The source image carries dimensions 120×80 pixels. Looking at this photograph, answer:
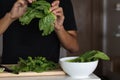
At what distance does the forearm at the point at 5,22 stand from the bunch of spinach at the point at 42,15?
14 centimetres

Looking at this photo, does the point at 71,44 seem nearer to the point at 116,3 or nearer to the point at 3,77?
the point at 3,77

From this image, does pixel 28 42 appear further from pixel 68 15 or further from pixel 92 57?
pixel 92 57

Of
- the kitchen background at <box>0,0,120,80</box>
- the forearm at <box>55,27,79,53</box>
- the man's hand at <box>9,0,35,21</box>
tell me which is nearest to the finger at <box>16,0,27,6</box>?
the man's hand at <box>9,0,35,21</box>

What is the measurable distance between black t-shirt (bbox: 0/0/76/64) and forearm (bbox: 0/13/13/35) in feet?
0.34

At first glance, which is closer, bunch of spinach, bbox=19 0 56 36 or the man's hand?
bunch of spinach, bbox=19 0 56 36

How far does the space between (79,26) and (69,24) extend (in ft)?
5.50

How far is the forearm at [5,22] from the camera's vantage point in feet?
4.75

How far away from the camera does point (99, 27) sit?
332 centimetres

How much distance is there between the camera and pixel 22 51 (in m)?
1.60

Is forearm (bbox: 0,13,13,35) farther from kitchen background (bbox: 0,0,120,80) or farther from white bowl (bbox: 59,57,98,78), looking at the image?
kitchen background (bbox: 0,0,120,80)

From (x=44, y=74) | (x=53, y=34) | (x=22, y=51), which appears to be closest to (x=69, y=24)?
(x=53, y=34)

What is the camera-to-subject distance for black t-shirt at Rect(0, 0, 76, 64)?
5.26 ft

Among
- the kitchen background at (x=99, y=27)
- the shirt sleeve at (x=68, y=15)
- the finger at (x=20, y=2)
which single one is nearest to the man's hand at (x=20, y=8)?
the finger at (x=20, y=2)

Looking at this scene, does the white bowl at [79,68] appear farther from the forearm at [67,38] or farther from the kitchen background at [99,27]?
the kitchen background at [99,27]
